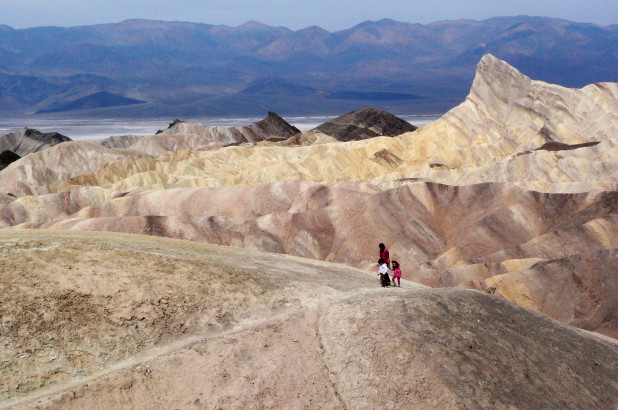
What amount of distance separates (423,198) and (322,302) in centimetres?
3225

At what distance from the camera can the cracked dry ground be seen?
14516 mm

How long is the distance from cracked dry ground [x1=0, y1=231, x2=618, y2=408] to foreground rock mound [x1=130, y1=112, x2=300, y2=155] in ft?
326

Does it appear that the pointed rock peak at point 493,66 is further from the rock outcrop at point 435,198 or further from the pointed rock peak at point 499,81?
the rock outcrop at point 435,198

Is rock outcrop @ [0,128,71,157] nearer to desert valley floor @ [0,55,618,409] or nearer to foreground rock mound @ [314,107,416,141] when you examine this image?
foreground rock mound @ [314,107,416,141]

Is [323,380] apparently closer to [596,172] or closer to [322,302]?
[322,302]

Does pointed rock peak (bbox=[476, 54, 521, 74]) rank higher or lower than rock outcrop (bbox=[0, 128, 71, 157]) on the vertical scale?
higher

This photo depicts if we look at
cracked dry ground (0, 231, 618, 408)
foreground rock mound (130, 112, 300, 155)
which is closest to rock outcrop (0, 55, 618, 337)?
cracked dry ground (0, 231, 618, 408)

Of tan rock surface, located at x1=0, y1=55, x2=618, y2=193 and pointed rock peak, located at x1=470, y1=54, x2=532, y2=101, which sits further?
pointed rock peak, located at x1=470, y1=54, x2=532, y2=101

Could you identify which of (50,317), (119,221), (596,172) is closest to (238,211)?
(119,221)

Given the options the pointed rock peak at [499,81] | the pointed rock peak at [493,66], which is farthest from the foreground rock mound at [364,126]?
the pointed rock peak at [493,66]

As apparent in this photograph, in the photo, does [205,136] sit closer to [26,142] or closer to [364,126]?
[364,126]

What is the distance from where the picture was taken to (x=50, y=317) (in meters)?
15.9

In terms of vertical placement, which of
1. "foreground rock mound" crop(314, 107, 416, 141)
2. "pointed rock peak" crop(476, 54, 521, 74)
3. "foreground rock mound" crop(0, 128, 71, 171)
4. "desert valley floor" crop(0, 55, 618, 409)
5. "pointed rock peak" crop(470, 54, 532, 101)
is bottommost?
"foreground rock mound" crop(0, 128, 71, 171)

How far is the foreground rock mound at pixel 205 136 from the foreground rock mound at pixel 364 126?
412 inches
